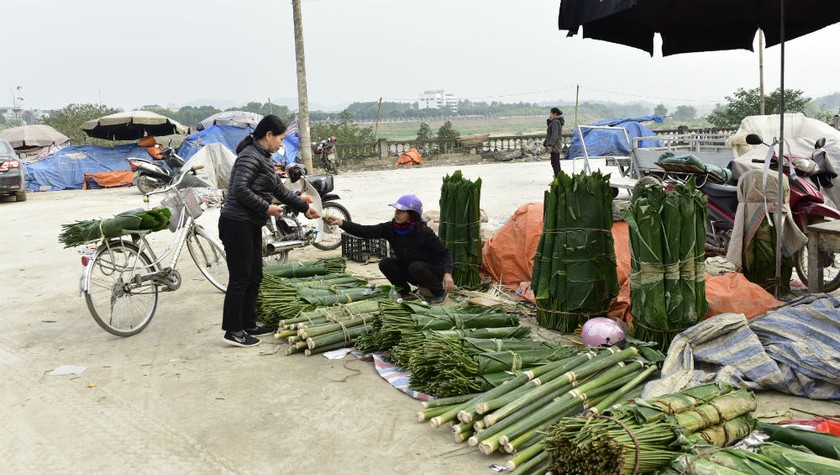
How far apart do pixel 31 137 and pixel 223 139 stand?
34.3 feet

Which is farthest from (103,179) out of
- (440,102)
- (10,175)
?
(440,102)

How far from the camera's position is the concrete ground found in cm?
342

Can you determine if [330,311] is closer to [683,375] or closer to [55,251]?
[683,375]

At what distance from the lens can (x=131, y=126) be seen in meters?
22.4

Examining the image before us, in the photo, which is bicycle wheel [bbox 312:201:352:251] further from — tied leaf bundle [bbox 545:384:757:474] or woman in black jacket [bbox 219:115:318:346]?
tied leaf bundle [bbox 545:384:757:474]

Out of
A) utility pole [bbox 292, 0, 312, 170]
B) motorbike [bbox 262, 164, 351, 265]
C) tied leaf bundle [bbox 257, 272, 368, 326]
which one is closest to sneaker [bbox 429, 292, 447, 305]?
tied leaf bundle [bbox 257, 272, 368, 326]

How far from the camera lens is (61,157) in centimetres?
1964

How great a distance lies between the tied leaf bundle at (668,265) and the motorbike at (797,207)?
134 centimetres

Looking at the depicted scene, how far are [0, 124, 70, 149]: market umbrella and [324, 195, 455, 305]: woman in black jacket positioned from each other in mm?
24015

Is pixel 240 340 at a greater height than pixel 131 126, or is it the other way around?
pixel 131 126

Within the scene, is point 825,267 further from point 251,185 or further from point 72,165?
point 72,165

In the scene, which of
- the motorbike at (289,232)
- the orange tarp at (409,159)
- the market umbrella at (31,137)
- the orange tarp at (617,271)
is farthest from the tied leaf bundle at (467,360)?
the market umbrella at (31,137)

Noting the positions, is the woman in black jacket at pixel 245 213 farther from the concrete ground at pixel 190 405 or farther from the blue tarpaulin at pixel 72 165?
the blue tarpaulin at pixel 72 165

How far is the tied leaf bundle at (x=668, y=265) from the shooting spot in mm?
4418
